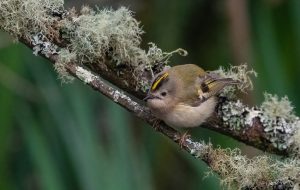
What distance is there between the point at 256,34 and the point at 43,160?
1120 millimetres

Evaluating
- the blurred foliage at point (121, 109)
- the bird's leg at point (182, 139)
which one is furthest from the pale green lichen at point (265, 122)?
the blurred foliage at point (121, 109)

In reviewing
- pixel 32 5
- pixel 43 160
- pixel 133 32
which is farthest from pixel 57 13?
pixel 43 160

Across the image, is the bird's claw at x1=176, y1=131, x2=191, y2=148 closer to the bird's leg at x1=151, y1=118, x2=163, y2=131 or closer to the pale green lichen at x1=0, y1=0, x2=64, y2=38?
the bird's leg at x1=151, y1=118, x2=163, y2=131

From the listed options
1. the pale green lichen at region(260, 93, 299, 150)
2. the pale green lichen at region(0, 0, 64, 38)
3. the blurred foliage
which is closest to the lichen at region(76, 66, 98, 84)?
the pale green lichen at region(0, 0, 64, 38)

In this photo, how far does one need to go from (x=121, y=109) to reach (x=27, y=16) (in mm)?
977

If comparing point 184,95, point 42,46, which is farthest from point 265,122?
point 42,46

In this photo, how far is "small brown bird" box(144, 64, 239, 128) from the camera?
212cm

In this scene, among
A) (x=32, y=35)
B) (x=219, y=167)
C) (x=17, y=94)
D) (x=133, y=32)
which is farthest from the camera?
(x=17, y=94)

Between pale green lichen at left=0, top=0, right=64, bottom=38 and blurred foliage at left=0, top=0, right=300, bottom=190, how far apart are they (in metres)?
0.74

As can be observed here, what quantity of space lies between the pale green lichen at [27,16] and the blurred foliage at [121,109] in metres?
0.74

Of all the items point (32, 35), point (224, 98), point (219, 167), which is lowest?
point (219, 167)

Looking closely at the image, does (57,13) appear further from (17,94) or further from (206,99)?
(17,94)

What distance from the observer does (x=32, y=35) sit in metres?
1.93

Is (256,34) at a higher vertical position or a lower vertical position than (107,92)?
higher
